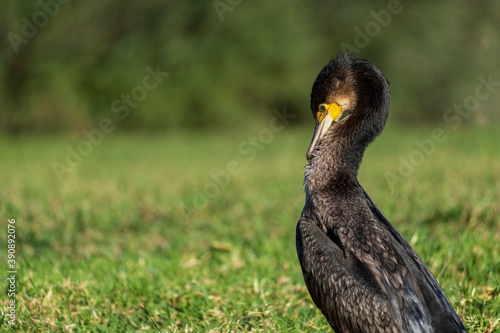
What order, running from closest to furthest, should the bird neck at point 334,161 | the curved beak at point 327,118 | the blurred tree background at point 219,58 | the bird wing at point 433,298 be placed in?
the bird wing at point 433,298 → the bird neck at point 334,161 → the curved beak at point 327,118 → the blurred tree background at point 219,58

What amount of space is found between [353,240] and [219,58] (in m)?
17.4

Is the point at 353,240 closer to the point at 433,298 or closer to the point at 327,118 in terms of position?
the point at 433,298

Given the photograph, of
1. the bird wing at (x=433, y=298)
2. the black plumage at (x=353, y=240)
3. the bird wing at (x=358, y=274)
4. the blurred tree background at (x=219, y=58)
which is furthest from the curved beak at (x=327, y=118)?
the blurred tree background at (x=219, y=58)

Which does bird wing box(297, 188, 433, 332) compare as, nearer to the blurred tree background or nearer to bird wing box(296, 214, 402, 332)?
bird wing box(296, 214, 402, 332)

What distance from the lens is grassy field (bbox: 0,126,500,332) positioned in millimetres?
3764

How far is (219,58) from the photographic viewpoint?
65.7ft

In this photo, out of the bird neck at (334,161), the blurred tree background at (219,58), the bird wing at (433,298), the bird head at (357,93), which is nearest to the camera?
the bird wing at (433,298)

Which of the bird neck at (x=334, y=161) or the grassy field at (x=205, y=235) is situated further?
the grassy field at (x=205, y=235)

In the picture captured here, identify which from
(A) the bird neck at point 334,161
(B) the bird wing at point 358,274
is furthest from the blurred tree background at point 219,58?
(B) the bird wing at point 358,274

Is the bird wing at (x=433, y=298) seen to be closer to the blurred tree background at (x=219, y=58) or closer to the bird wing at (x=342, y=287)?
the bird wing at (x=342, y=287)

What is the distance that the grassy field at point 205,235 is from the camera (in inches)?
148

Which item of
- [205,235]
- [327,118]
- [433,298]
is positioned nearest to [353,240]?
[433,298]

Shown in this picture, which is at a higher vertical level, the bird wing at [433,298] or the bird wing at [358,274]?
the bird wing at [433,298]

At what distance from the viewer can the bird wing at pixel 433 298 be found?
9.27ft
